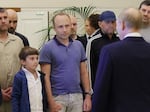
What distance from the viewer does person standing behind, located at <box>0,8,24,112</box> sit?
3297 mm

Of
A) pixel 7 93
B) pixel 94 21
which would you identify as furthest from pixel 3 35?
pixel 94 21

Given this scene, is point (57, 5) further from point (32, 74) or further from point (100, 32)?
point (32, 74)

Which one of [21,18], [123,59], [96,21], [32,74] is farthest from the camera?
[21,18]

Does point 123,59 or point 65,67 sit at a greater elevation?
point 123,59

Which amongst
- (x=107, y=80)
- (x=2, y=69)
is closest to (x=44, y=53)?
(x=2, y=69)

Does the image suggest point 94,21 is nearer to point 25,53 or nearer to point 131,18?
point 25,53

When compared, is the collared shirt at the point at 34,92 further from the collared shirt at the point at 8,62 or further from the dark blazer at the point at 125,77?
the dark blazer at the point at 125,77

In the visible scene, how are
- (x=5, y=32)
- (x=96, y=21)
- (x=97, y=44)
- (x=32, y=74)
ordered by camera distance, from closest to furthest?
1. (x=32, y=74)
2. (x=5, y=32)
3. (x=97, y=44)
4. (x=96, y=21)

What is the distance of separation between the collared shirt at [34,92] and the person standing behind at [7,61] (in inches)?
Answer: 9.4

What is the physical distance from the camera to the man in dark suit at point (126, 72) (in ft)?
7.50

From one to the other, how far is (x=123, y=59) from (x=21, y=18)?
424cm

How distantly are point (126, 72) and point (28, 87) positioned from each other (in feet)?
3.60

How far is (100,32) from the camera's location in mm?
3918

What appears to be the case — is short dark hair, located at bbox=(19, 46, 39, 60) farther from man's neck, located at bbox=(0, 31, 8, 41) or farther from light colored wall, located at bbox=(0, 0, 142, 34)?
light colored wall, located at bbox=(0, 0, 142, 34)
